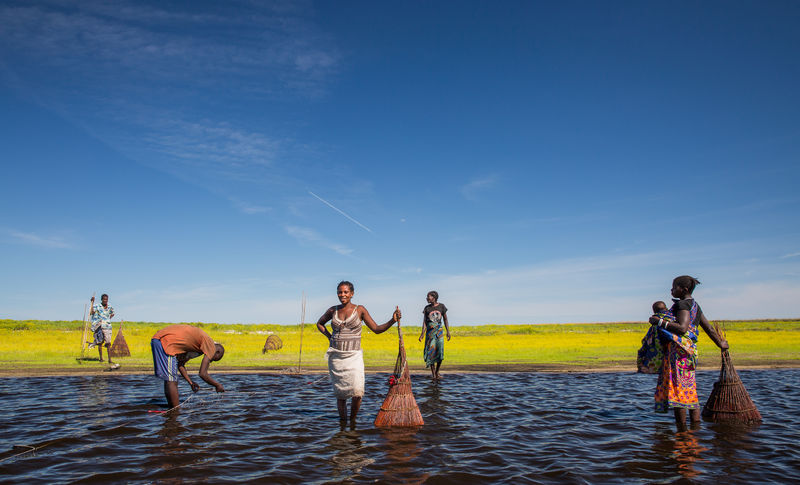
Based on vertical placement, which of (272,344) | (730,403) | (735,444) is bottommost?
(735,444)

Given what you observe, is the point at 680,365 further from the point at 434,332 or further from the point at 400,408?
the point at 434,332

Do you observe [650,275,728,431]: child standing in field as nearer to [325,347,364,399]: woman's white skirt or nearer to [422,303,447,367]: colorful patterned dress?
[325,347,364,399]: woman's white skirt

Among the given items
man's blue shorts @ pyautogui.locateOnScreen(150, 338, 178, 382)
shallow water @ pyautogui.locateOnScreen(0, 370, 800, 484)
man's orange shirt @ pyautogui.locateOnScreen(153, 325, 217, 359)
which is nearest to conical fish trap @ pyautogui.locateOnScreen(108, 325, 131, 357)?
shallow water @ pyautogui.locateOnScreen(0, 370, 800, 484)

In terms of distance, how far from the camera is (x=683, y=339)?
22.8ft

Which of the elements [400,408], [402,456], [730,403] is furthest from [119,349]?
[730,403]

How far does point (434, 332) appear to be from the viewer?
13039 millimetres

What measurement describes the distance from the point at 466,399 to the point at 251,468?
18.3 ft

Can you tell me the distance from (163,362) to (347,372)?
333 cm

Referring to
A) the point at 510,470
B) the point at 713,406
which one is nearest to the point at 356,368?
the point at 510,470

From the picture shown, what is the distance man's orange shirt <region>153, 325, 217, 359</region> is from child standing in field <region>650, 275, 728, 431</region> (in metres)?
7.31

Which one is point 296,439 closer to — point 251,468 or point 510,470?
point 251,468

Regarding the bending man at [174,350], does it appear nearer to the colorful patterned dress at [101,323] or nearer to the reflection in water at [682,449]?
the reflection in water at [682,449]

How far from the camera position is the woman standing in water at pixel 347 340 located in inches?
285

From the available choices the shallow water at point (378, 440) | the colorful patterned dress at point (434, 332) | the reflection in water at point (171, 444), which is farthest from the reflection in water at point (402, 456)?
the colorful patterned dress at point (434, 332)
